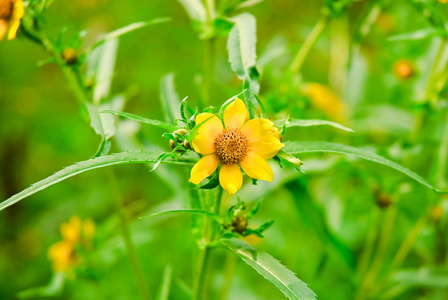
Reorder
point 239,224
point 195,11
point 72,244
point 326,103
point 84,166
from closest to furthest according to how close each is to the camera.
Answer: point 84,166 < point 239,224 < point 195,11 < point 72,244 < point 326,103

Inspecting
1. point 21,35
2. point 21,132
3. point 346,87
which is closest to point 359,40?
point 346,87

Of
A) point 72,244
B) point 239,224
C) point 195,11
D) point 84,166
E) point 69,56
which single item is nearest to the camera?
point 84,166

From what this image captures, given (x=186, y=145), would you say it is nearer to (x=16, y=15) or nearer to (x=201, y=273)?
(x=201, y=273)

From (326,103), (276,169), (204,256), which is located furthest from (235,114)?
(326,103)

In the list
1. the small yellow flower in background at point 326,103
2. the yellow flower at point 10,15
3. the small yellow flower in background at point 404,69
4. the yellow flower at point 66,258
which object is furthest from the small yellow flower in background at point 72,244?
the small yellow flower in background at point 404,69

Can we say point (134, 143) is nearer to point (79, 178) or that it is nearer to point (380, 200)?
point (380, 200)

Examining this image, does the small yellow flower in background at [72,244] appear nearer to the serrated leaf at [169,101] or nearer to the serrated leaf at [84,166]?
the serrated leaf at [169,101]
